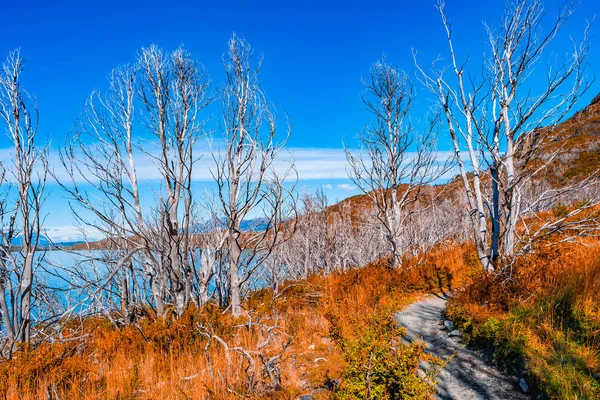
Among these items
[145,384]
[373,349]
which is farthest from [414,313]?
[145,384]

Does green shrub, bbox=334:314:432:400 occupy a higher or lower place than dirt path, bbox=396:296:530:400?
higher

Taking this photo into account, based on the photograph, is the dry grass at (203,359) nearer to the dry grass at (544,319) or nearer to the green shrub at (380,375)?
the green shrub at (380,375)

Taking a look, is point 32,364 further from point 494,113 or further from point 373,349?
point 494,113

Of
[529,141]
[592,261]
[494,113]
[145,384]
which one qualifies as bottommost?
[145,384]

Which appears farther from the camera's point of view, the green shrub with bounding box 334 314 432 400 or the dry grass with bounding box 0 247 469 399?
the dry grass with bounding box 0 247 469 399

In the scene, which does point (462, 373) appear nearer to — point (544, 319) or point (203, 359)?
point (544, 319)

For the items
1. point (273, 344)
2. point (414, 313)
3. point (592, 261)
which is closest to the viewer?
point (273, 344)

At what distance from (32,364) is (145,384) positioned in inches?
62.8

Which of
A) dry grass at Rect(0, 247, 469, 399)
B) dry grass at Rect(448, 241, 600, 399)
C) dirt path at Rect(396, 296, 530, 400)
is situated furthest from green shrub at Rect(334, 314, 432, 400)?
dry grass at Rect(448, 241, 600, 399)

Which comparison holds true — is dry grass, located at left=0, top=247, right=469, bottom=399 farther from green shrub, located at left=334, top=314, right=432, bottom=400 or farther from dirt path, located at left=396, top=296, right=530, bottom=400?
dirt path, located at left=396, top=296, right=530, bottom=400

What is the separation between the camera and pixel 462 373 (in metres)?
3.71

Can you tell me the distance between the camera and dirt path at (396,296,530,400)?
328cm

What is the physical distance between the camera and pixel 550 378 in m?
3.12

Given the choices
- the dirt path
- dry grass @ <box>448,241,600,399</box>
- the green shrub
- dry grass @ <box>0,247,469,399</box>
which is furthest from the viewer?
dry grass @ <box>0,247,469,399</box>
